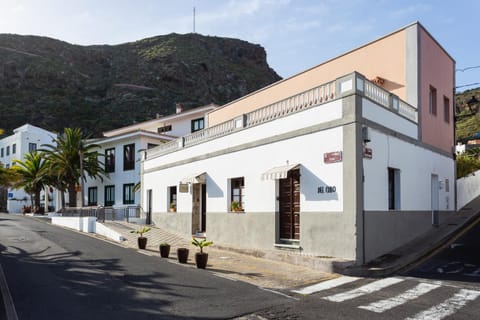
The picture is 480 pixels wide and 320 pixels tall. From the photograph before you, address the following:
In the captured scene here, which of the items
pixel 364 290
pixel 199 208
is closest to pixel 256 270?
pixel 364 290

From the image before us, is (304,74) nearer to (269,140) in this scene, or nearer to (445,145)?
(269,140)

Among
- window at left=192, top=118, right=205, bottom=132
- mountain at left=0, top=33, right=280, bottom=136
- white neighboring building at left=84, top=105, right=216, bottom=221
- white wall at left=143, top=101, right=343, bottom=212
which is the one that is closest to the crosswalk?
white wall at left=143, top=101, right=343, bottom=212

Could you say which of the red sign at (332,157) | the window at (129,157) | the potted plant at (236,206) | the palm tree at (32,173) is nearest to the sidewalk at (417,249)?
the red sign at (332,157)

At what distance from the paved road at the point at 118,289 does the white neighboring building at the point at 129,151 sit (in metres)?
20.2

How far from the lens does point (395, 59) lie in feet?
53.2

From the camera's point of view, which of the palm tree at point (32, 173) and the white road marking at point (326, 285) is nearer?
the white road marking at point (326, 285)

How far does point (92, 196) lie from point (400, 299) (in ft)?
119

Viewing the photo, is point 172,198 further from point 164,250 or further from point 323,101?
point 323,101

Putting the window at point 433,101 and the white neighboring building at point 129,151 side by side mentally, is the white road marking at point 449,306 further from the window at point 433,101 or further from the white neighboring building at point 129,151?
the white neighboring building at point 129,151

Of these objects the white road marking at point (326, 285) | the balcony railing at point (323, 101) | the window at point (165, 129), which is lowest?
the white road marking at point (326, 285)

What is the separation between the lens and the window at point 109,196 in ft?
124

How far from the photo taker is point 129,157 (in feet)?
118

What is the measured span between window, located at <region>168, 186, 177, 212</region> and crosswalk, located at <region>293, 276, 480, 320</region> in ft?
42.9

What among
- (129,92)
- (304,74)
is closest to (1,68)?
(129,92)
